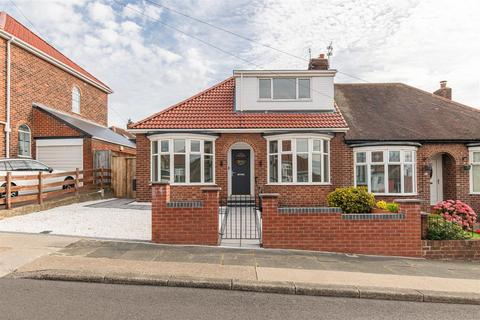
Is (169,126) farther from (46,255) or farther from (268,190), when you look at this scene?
(46,255)

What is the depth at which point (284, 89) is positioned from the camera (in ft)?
49.2

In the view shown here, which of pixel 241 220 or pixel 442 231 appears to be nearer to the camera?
pixel 442 231

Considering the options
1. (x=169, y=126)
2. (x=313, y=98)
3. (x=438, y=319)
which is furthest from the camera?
(x=313, y=98)

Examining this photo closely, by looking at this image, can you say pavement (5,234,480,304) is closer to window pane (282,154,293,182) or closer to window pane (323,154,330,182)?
window pane (282,154,293,182)

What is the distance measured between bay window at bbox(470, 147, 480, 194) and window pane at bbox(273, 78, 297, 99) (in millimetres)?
8398

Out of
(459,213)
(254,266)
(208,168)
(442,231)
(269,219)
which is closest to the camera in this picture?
(254,266)

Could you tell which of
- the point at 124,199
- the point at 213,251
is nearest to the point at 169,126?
the point at 124,199

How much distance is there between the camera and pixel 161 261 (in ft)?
20.7

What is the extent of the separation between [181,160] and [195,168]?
2.23ft

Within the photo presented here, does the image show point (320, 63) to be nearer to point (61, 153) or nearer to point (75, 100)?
point (61, 153)

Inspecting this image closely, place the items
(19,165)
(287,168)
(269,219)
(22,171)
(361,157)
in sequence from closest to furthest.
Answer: (269,219) < (22,171) < (19,165) < (287,168) < (361,157)

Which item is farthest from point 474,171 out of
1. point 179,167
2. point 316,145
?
point 179,167

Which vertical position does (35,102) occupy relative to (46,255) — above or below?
above

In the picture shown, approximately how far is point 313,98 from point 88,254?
38.2 feet
